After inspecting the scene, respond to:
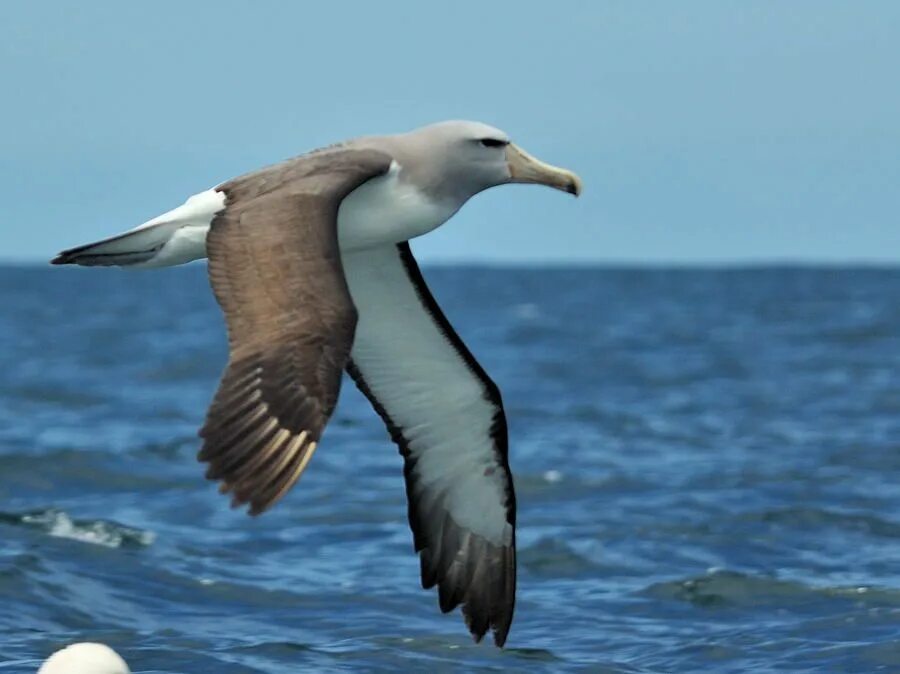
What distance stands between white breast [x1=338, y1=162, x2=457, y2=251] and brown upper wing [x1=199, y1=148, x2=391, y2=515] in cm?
49

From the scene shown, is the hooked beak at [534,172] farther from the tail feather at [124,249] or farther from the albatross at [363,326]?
the tail feather at [124,249]

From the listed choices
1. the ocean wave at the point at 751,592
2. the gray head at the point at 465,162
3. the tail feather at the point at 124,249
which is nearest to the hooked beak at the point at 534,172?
the gray head at the point at 465,162

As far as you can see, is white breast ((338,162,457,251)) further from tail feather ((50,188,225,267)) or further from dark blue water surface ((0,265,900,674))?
dark blue water surface ((0,265,900,674))

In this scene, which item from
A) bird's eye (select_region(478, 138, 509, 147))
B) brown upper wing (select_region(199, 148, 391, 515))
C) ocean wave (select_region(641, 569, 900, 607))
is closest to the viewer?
brown upper wing (select_region(199, 148, 391, 515))

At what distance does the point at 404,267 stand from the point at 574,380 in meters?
16.6

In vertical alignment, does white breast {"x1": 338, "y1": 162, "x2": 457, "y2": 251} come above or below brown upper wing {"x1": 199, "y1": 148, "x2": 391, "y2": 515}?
above

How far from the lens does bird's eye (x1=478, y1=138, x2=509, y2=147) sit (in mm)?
8742

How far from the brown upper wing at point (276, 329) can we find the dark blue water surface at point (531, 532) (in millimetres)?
2554

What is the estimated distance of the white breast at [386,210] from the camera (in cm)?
843

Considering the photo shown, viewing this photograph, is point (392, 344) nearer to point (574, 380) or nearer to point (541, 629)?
point (541, 629)

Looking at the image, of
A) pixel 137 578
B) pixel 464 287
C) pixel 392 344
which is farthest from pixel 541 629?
pixel 464 287

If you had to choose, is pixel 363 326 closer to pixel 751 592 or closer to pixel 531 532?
pixel 751 592

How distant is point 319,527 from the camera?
13.7 m


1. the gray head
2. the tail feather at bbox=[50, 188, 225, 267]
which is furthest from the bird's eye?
the tail feather at bbox=[50, 188, 225, 267]
